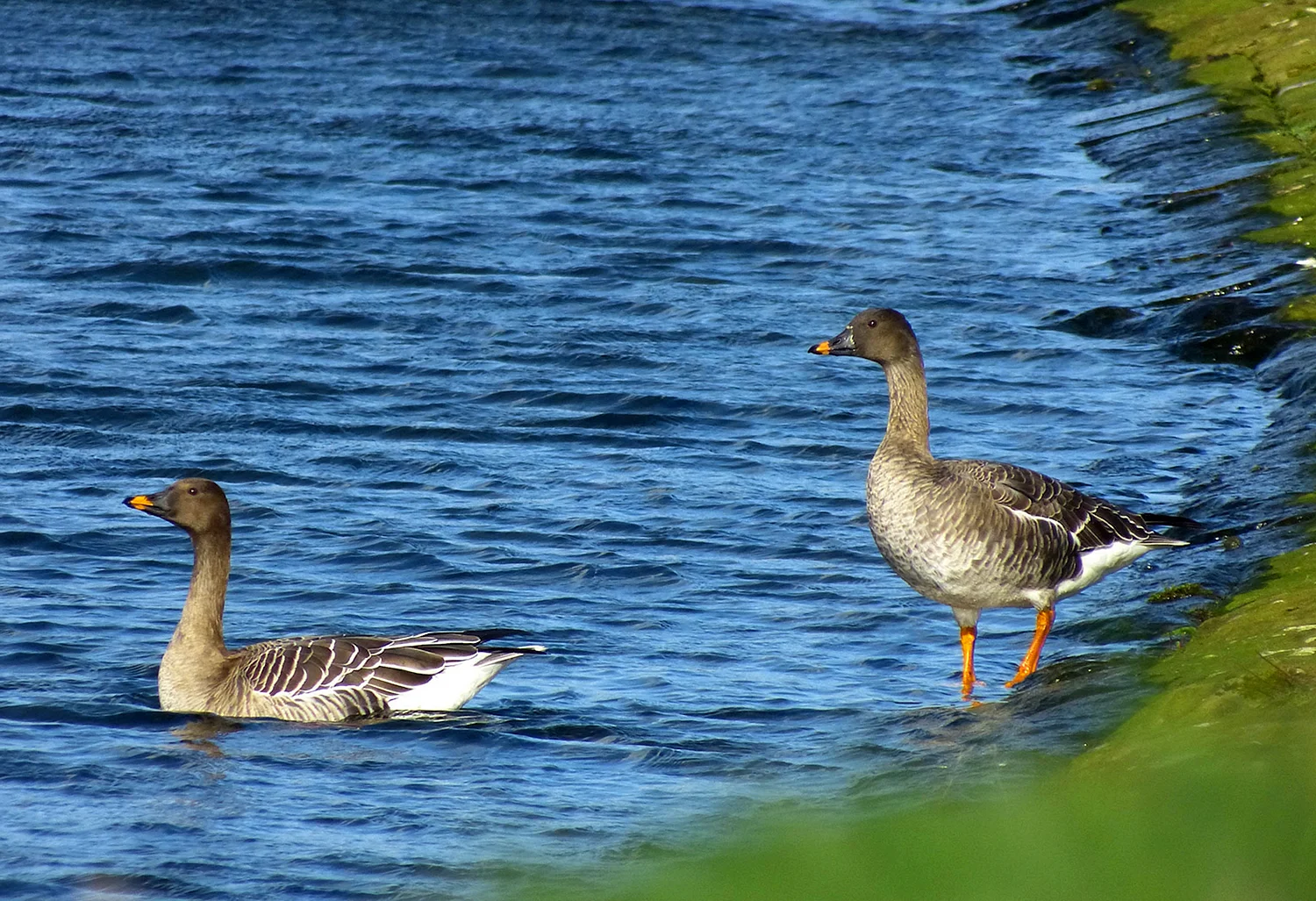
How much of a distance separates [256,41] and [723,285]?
12921 mm

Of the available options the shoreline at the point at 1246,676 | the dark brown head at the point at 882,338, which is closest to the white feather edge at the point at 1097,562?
the shoreline at the point at 1246,676

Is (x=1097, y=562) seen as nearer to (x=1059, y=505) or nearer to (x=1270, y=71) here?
(x=1059, y=505)

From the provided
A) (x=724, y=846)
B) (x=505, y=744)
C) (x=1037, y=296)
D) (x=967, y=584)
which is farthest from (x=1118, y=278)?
(x=724, y=846)

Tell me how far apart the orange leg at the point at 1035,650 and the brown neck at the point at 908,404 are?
1.24 m

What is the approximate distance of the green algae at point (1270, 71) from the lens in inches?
858

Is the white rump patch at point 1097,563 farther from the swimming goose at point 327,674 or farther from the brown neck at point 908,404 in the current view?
the swimming goose at point 327,674

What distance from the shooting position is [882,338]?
12047 mm

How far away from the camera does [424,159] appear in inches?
1027

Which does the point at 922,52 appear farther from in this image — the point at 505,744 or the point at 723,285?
the point at 505,744

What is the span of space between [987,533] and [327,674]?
4022 mm

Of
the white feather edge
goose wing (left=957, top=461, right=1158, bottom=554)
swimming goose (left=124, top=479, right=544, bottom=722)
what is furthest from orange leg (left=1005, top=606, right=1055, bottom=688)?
swimming goose (left=124, top=479, right=544, bottom=722)

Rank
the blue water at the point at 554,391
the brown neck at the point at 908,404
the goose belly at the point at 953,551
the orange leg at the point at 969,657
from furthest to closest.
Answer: the brown neck at the point at 908,404, the orange leg at the point at 969,657, the goose belly at the point at 953,551, the blue water at the point at 554,391

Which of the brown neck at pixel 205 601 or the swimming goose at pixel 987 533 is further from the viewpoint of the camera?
the brown neck at pixel 205 601

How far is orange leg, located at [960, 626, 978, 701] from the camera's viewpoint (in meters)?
11.1
